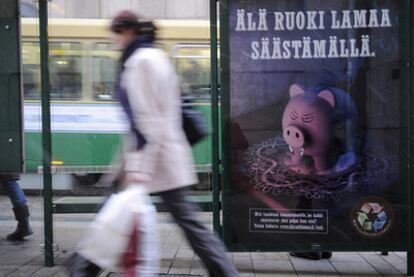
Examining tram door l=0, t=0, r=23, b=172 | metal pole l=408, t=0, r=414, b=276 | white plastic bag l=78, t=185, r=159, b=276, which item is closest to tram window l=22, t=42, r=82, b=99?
tram door l=0, t=0, r=23, b=172

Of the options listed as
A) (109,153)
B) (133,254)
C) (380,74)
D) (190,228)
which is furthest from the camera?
(109,153)

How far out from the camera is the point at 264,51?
5.08 metres

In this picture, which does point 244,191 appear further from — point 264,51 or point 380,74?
point 380,74

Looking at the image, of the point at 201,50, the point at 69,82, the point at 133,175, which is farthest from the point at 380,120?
the point at 69,82

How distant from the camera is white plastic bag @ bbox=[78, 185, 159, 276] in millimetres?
3225

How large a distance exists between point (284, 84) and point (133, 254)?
242 centimetres

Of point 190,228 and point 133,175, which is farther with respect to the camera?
point 190,228

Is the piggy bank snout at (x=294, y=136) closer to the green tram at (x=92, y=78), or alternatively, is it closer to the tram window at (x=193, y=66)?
the green tram at (x=92, y=78)

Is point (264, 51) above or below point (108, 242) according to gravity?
above

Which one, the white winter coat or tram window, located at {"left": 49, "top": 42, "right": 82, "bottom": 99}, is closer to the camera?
the white winter coat

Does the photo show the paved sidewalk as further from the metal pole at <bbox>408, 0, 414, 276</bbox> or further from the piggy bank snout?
the piggy bank snout

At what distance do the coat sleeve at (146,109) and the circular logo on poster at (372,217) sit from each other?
2.37 m

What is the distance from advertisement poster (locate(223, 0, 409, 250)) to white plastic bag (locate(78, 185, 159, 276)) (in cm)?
189

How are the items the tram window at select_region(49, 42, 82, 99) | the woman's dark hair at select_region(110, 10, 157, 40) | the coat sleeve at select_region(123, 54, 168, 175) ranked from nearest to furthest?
the coat sleeve at select_region(123, 54, 168, 175)
the woman's dark hair at select_region(110, 10, 157, 40)
the tram window at select_region(49, 42, 82, 99)
